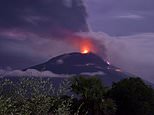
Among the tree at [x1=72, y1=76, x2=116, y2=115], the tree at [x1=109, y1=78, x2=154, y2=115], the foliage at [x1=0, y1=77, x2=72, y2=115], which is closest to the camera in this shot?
the foliage at [x1=0, y1=77, x2=72, y2=115]

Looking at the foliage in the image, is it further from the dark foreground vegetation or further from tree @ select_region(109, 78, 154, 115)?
tree @ select_region(109, 78, 154, 115)

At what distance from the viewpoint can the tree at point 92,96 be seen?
81562 mm

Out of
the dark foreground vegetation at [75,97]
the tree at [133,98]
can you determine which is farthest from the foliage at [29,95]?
the tree at [133,98]

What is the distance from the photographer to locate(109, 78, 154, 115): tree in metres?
97.6

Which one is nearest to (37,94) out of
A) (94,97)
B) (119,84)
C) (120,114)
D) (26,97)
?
(26,97)

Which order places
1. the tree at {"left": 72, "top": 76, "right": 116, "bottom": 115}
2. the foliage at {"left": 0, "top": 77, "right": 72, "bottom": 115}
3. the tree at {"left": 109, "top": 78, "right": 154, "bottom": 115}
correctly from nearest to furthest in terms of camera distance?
the foliage at {"left": 0, "top": 77, "right": 72, "bottom": 115} < the tree at {"left": 72, "top": 76, "right": 116, "bottom": 115} < the tree at {"left": 109, "top": 78, "right": 154, "bottom": 115}

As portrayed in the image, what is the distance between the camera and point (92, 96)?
82.6m

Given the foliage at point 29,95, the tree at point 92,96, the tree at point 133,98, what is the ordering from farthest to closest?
the tree at point 133,98, the tree at point 92,96, the foliage at point 29,95

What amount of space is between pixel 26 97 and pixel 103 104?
6966 cm

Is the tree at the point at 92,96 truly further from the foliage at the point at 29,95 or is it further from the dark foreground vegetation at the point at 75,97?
the foliage at the point at 29,95

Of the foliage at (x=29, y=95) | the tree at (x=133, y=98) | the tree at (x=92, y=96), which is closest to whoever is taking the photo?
the foliage at (x=29, y=95)

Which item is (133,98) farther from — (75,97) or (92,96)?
(75,97)

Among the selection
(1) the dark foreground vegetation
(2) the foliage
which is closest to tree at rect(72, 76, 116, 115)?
(1) the dark foreground vegetation

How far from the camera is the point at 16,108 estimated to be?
14875 mm
